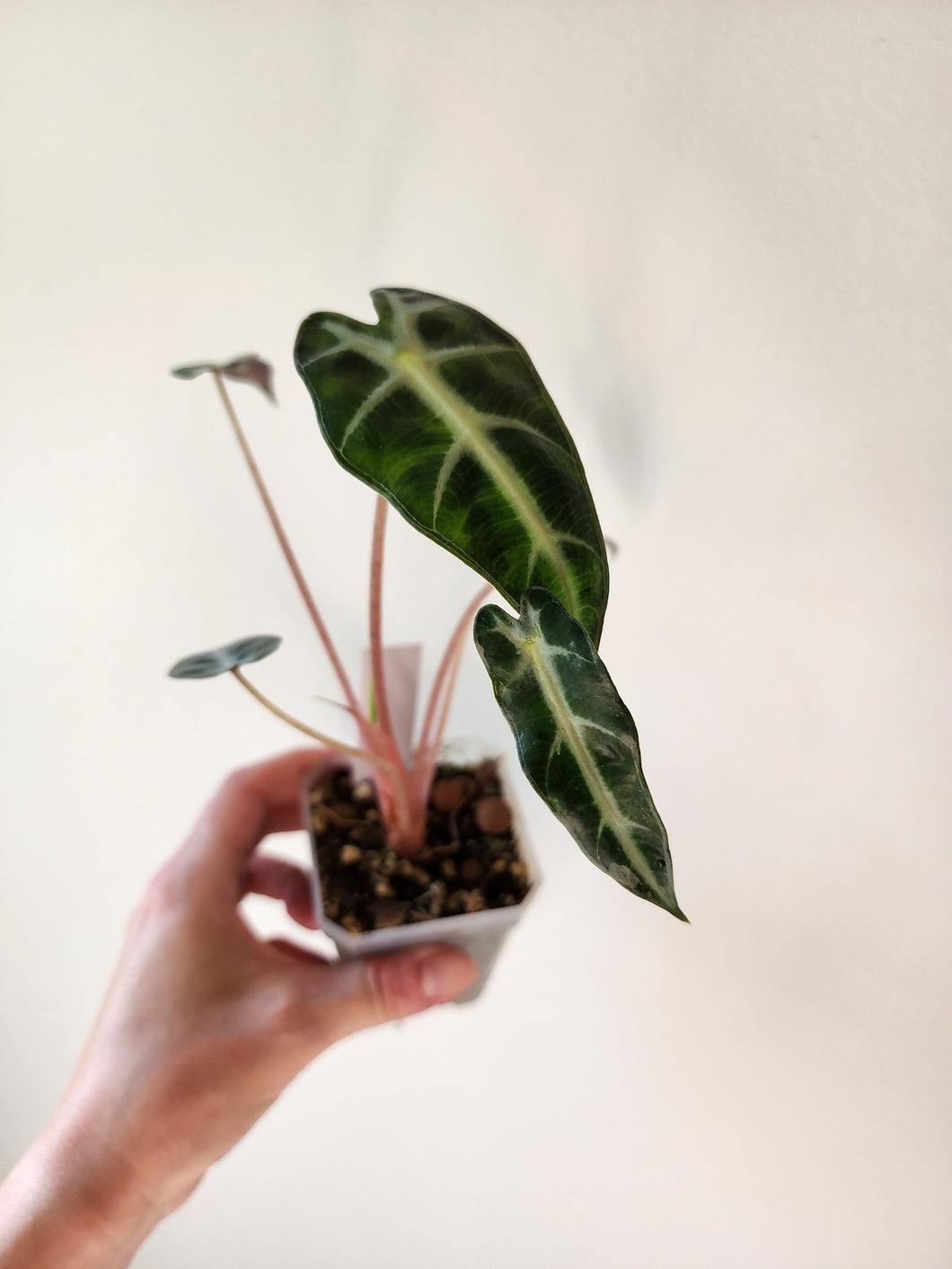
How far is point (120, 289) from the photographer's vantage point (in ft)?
2.25

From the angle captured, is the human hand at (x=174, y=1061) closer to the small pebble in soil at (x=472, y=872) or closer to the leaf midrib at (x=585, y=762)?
the small pebble in soil at (x=472, y=872)

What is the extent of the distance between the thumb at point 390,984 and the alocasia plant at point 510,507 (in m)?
0.38

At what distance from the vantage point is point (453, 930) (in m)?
0.70

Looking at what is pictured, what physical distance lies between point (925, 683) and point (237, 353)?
61 centimetres

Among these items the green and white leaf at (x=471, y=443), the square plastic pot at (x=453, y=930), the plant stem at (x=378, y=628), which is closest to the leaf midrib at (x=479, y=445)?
the green and white leaf at (x=471, y=443)

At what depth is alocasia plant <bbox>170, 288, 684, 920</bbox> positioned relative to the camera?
375 millimetres

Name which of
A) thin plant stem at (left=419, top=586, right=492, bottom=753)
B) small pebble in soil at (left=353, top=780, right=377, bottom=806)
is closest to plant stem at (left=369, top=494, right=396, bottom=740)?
thin plant stem at (left=419, top=586, right=492, bottom=753)

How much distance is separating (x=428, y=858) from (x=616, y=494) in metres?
0.37

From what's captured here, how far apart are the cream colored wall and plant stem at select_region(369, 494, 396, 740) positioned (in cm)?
16

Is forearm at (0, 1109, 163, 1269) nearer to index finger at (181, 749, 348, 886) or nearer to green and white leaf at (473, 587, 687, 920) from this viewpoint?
index finger at (181, 749, 348, 886)

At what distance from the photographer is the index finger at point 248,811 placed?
81cm

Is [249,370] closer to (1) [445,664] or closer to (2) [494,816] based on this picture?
(1) [445,664]

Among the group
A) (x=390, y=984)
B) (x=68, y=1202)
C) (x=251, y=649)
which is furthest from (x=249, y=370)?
(x=68, y=1202)

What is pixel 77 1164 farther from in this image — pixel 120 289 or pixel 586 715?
pixel 120 289
